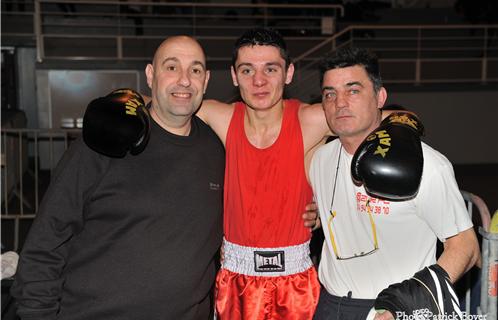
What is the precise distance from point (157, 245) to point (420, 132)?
3.97 ft

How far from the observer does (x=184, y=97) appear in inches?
92.9

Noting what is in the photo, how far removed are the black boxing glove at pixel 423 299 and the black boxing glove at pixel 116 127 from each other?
111cm

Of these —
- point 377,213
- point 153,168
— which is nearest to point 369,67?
point 377,213

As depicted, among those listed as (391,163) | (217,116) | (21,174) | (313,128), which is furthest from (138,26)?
(391,163)

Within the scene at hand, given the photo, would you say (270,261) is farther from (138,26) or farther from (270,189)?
(138,26)

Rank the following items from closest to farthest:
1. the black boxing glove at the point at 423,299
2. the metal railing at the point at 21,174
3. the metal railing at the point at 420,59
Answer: the black boxing glove at the point at 423,299, the metal railing at the point at 21,174, the metal railing at the point at 420,59

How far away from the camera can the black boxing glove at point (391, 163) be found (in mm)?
1957

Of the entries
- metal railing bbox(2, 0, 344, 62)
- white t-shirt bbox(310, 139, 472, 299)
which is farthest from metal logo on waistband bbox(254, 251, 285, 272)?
metal railing bbox(2, 0, 344, 62)

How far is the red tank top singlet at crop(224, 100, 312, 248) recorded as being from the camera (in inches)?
109

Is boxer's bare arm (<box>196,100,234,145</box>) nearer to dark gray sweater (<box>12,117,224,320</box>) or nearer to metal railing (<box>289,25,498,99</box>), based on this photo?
dark gray sweater (<box>12,117,224,320</box>)

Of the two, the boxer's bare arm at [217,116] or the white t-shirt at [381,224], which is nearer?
the white t-shirt at [381,224]

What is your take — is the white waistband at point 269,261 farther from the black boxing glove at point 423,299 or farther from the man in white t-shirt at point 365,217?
the black boxing glove at point 423,299

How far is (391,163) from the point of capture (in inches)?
77.2

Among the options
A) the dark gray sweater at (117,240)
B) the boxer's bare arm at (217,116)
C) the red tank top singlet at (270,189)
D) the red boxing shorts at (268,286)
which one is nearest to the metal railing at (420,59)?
the boxer's bare arm at (217,116)
